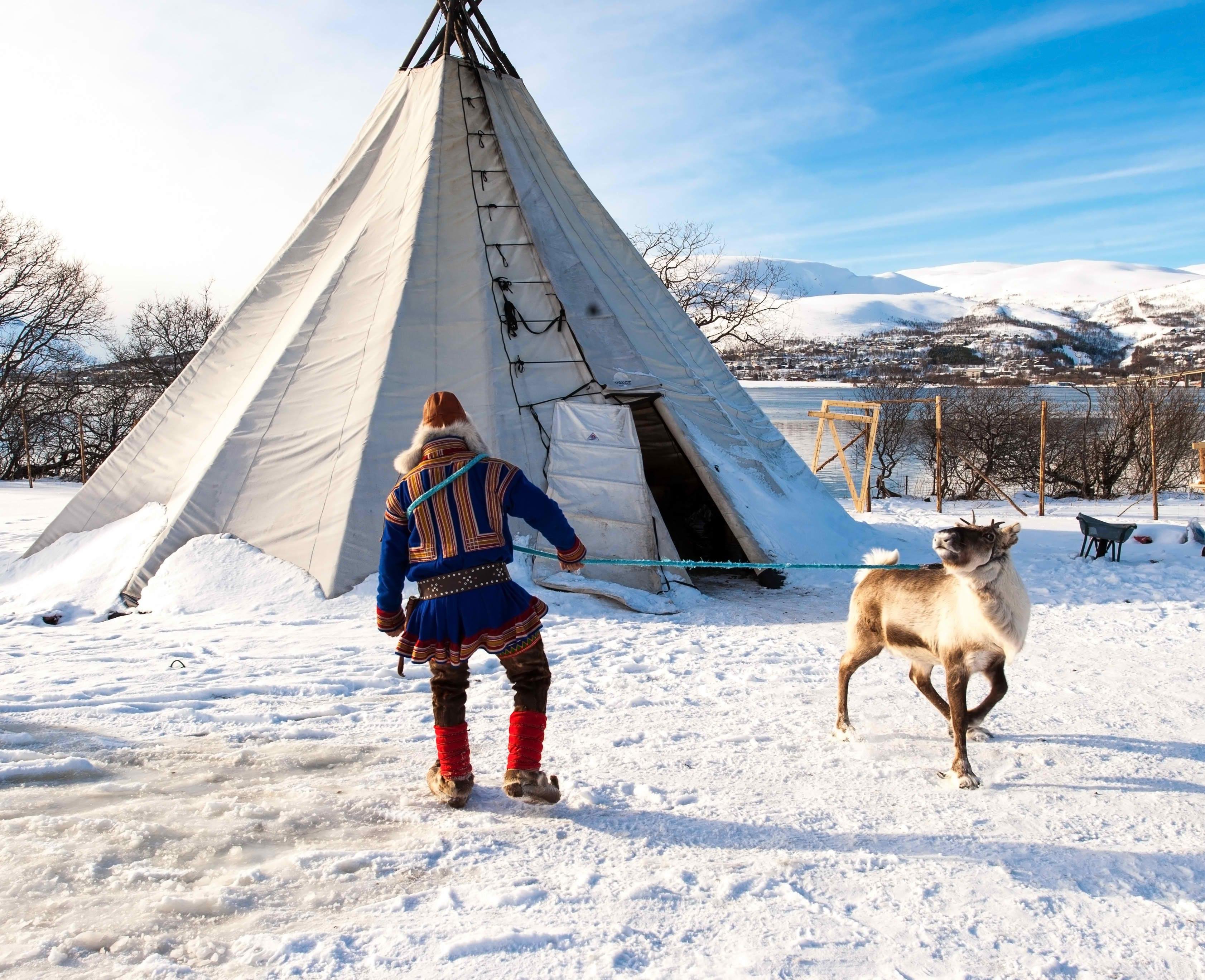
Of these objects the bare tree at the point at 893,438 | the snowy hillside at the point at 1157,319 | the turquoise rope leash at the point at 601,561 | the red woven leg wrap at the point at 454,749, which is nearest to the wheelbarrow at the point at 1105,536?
the turquoise rope leash at the point at 601,561

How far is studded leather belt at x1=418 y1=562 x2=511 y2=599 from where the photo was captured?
3283 mm

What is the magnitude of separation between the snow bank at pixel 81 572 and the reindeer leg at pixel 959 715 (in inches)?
258

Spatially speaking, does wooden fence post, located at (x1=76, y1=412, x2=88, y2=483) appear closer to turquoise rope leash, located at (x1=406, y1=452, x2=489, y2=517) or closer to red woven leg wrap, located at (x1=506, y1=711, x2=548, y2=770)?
turquoise rope leash, located at (x1=406, y1=452, x2=489, y2=517)

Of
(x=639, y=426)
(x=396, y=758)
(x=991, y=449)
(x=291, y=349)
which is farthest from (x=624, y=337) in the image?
(x=991, y=449)

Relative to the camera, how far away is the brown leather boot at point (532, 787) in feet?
10.9

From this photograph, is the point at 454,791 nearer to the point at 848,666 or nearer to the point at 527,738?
the point at 527,738

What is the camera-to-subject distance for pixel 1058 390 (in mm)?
73375

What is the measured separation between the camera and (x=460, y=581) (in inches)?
129

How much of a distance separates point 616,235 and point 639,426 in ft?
8.96

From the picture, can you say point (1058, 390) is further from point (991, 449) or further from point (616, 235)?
point (616, 235)

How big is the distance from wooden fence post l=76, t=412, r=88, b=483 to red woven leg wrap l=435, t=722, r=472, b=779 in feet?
54.8

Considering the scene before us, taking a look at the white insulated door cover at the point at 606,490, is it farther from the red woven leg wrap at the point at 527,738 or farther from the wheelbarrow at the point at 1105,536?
the wheelbarrow at the point at 1105,536

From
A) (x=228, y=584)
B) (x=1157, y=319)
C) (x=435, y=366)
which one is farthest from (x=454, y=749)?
(x=1157, y=319)

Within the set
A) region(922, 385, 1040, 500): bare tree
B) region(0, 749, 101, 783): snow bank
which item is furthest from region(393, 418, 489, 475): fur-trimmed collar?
region(922, 385, 1040, 500): bare tree
